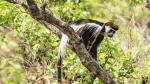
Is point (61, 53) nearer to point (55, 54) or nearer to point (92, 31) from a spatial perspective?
point (55, 54)

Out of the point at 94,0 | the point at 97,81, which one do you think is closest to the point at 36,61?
the point at 97,81

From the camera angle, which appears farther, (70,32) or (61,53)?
(61,53)

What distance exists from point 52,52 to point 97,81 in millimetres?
874

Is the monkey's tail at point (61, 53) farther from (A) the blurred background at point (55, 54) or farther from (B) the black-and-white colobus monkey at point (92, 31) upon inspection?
(B) the black-and-white colobus monkey at point (92, 31)

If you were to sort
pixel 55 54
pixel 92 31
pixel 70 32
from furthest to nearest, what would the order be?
pixel 92 31 → pixel 55 54 → pixel 70 32

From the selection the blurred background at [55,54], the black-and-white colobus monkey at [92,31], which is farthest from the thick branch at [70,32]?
the black-and-white colobus monkey at [92,31]

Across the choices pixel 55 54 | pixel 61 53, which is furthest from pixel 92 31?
pixel 61 53

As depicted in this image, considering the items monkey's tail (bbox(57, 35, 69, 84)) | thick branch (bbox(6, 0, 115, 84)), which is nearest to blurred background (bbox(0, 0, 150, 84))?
monkey's tail (bbox(57, 35, 69, 84))

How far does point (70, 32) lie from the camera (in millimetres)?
3156

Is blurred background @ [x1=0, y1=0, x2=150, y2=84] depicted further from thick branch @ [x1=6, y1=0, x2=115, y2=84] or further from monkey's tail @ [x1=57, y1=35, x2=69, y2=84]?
thick branch @ [x1=6, y1=0, x2=115, y2=84]

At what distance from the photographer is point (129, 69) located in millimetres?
4137

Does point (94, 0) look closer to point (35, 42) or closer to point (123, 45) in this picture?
point (123, 45)

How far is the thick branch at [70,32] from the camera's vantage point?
299cm

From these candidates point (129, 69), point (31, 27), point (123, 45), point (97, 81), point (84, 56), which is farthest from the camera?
point (123, 45)
